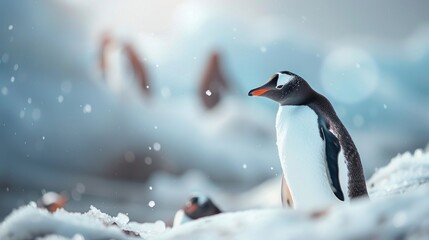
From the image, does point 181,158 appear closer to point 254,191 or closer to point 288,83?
point 254,191

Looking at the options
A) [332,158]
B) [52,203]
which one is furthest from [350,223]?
[52,203]

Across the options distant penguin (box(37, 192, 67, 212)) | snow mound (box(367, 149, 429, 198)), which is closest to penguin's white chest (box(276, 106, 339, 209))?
snow mound (box(367, 149, 429, 198))

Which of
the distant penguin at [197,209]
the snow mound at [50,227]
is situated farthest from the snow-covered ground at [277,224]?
the distant penguin at [197,209]

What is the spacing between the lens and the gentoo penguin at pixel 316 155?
94 centimetres

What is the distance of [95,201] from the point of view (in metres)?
3.03

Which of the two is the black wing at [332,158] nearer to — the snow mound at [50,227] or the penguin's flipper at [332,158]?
the penguin's flipper at [332,158]

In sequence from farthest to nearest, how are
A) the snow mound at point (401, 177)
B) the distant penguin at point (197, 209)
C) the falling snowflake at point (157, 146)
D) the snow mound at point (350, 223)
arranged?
the falling snowflake at point (157, 146) → the distant penguin at point (197, 209) → the snow mound at point (401, 177) → the snow mound at point (350, 223)

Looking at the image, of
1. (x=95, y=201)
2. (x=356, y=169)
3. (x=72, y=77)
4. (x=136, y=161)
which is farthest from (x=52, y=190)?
(x=356, y=169)

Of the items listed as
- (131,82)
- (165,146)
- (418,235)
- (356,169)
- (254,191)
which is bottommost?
(418,235)

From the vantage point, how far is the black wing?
0.93 m

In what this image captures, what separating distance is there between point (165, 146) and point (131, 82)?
41 cm

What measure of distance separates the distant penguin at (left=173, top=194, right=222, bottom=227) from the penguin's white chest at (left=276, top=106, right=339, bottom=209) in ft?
1.78

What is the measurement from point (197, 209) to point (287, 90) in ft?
1.97

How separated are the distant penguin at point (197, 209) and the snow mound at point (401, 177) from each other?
44cm
